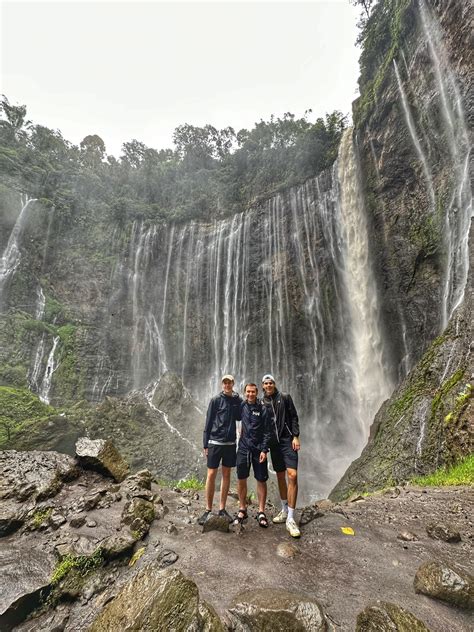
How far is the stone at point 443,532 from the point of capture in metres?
3.21

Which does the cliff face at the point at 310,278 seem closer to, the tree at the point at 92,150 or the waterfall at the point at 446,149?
the waterfall at the point at 446,149

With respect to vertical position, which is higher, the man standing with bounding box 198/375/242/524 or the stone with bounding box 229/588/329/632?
the man standing with bounding box 198/375/242/524

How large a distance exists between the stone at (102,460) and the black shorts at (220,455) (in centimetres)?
238

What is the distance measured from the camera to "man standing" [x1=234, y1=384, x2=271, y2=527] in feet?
12.6

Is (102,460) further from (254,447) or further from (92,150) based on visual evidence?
(92,150)

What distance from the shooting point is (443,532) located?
129 inches

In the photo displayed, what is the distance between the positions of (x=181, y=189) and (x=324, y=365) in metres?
21.1

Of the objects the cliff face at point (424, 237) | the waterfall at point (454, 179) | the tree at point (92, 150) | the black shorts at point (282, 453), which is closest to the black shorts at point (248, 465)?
the black shorts at point (282, 453)

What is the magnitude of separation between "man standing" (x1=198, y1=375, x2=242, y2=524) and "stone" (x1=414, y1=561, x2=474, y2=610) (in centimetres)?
229

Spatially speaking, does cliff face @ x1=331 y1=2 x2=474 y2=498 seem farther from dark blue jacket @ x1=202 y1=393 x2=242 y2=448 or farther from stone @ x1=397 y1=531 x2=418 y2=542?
dark blue jacket @ x1=202 y1=393 x2=242 y2=448

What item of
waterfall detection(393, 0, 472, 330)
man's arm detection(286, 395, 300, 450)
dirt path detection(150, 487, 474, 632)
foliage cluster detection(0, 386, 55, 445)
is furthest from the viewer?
foliage cluster detection(0, 386, 55, 445)

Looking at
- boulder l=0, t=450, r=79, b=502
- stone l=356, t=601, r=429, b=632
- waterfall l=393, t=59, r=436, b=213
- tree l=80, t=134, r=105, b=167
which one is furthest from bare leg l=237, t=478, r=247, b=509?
tree l=80, t=134, r=105, b=167

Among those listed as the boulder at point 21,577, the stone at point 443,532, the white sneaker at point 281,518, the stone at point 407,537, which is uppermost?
the stone at point 443,532

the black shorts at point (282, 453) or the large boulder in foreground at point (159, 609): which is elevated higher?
the black shorts at point (282, 453)
